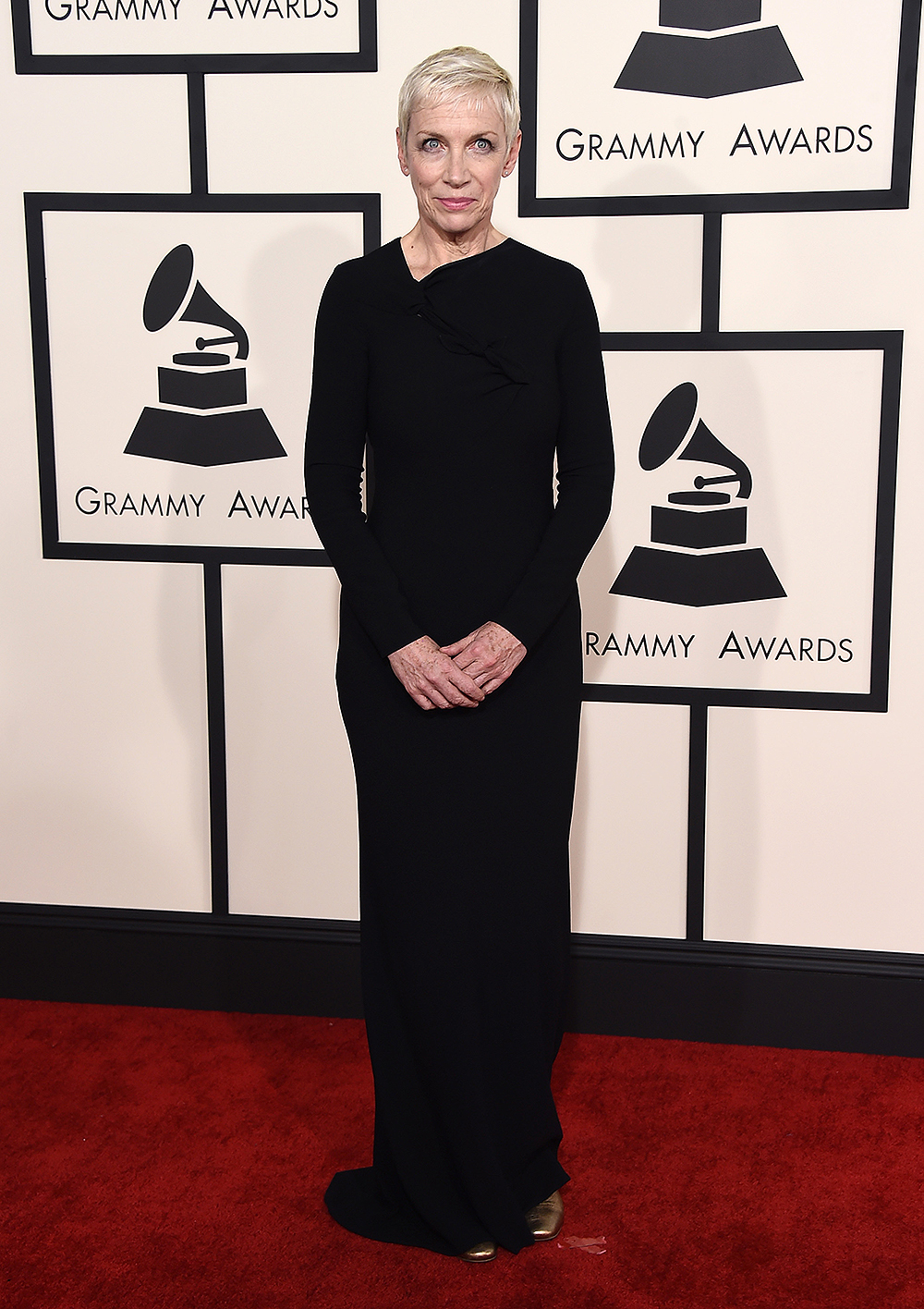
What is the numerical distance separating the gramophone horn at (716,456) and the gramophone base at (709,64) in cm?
65

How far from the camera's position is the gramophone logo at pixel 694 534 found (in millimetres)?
2535

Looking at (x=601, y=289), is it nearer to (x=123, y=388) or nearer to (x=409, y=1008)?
(x=123, y=388)

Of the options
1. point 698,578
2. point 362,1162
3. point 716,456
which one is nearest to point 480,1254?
point 362,1162

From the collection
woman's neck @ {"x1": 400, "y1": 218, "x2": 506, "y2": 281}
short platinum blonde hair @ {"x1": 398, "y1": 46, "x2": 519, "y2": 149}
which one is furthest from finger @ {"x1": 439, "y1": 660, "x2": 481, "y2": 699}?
short platinum blonde hair @ {"x1": 398, "y1": 46, "x2": 519, "y2": 149}

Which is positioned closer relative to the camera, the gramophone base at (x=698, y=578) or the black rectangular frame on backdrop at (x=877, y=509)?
the black rectangular frame on backdrop at (x=877, y=509)

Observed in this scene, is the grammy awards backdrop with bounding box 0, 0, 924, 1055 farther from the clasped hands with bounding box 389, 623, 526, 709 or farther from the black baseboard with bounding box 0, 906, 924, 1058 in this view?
the clasped hands with bounding box 389, 623, 526, 709

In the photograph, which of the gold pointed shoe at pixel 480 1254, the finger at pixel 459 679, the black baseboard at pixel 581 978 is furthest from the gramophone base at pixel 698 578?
the gold pointed shoe at pixel 480 1254

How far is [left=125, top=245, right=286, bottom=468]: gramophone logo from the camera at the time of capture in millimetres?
2629

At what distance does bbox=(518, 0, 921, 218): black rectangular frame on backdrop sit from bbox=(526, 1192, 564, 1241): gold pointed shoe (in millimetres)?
1880

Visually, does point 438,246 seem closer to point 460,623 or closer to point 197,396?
point 460,623

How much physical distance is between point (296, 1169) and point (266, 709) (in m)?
0.99

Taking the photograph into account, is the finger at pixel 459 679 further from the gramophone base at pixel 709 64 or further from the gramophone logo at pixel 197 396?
the gramophone base at pixel 709 64

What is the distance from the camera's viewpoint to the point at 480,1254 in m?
1.99

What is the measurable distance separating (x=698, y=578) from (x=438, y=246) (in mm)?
1031
